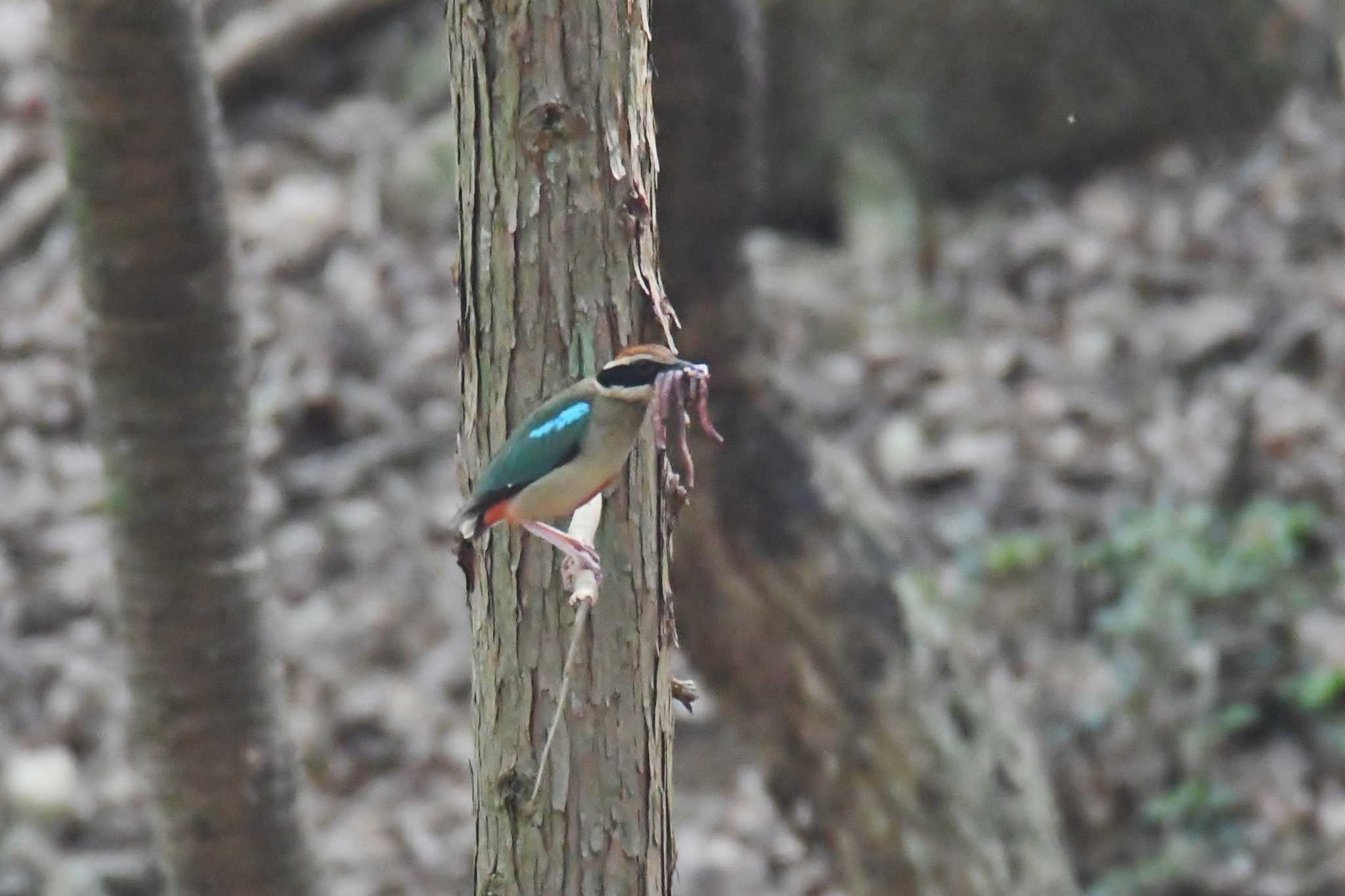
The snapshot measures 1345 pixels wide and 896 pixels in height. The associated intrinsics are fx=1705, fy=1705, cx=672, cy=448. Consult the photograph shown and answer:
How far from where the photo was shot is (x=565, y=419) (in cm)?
184

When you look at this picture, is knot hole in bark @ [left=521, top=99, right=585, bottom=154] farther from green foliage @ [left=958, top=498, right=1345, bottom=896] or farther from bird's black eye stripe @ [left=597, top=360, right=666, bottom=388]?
green foliage @ [left=958, top=498, right=1345, bottom=896]

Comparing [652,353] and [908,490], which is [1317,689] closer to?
[908,490]

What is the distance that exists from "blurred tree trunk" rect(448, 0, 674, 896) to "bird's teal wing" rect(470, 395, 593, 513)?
134 mm

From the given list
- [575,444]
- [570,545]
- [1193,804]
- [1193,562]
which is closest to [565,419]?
[575,444]

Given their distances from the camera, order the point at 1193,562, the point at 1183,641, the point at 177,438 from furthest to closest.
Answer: the point at 1193,562 → the point at 1183,641 → the point at 177,438

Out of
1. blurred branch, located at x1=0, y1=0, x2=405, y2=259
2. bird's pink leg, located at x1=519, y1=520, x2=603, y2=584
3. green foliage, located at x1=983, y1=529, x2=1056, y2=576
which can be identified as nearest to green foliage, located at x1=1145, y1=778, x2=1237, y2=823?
green foliage, located at x1=983, y1=529, x2=1056, y2=576

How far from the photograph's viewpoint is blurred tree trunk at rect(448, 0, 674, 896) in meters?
1.95

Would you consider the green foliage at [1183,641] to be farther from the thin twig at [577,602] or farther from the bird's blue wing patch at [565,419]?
the bird's blue wing patch at [565,419]

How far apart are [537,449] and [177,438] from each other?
1375mm

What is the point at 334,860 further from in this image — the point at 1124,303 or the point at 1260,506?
the point at 1124,303

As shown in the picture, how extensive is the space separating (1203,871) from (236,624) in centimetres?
282

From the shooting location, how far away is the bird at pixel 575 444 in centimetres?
183

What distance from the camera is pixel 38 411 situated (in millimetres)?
6547

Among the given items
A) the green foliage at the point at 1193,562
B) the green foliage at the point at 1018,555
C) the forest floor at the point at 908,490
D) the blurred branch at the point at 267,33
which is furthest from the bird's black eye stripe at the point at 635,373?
the blurred branch at the point at 267,33
